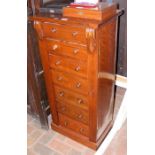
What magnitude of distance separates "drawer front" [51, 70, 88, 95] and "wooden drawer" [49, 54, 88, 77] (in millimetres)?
52

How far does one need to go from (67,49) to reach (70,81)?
0.27m

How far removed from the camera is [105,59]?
5.34 feet

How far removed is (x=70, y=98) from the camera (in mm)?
1848

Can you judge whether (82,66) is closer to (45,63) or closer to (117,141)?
(45,63)

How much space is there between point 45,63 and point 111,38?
1.86 feet

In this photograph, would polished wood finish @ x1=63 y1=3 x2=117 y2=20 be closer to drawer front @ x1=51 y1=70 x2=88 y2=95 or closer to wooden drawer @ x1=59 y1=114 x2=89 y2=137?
drawer front @ x1=51 y1=70 x2=88 y2=95

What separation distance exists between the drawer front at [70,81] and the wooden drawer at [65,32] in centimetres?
31

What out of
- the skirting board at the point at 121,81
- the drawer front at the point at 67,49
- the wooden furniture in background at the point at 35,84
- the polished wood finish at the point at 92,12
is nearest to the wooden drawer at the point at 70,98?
the wooden furniture in background at the point at 35,84

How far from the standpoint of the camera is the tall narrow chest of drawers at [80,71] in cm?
149

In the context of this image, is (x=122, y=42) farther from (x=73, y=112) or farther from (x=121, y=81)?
(x=73, y=112)

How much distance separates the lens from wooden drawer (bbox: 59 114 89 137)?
1.94 metres

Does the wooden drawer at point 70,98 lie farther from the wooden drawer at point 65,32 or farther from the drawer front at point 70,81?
the wooden drawer at point 65,32
